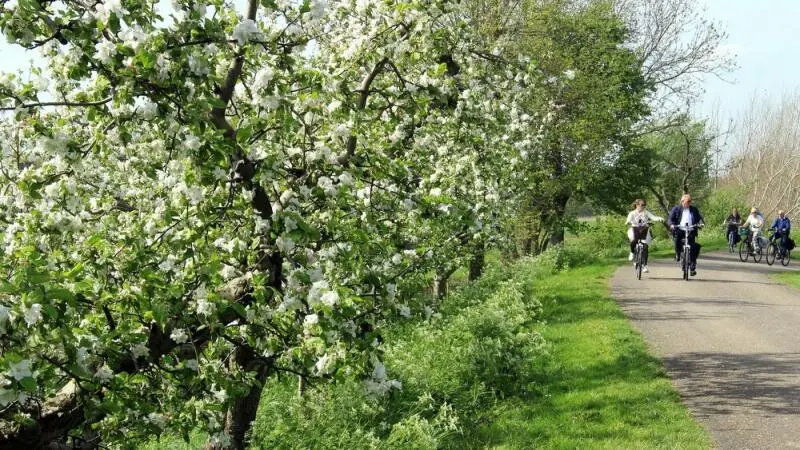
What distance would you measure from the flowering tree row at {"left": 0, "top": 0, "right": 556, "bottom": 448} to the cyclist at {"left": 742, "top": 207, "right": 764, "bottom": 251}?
21.4m

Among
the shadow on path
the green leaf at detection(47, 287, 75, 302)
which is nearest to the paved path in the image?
the shadow on path

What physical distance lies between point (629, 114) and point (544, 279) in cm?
1405

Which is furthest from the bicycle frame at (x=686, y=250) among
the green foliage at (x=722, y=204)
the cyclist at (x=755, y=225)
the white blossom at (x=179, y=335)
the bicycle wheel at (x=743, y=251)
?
the green foliage at (x=722, y=204)

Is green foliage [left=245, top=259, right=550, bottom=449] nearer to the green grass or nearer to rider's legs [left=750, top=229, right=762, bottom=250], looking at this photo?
the green grass

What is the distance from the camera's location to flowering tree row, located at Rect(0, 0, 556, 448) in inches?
160

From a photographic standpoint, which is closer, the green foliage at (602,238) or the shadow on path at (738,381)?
the shadow on path at (738,381)

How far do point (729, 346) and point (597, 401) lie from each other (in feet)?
11.8

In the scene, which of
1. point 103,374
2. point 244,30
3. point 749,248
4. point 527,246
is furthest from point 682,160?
point 103,374

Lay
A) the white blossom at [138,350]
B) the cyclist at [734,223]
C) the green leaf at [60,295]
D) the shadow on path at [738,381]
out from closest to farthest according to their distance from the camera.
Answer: the green leaf at [60,295] < the white blossom at [138,350] < the shadow on path at [738,381] < the cyclist at [734,223]

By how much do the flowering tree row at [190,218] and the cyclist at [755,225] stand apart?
70.0 feet

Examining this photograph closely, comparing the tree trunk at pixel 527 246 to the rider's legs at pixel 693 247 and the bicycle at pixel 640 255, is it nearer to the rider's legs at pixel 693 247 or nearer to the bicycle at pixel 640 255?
the bicycle at pixel 640 255

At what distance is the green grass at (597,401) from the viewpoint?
27.2ft

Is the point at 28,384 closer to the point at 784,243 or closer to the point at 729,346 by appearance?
the point at 729,346

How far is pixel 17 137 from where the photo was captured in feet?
24.0
